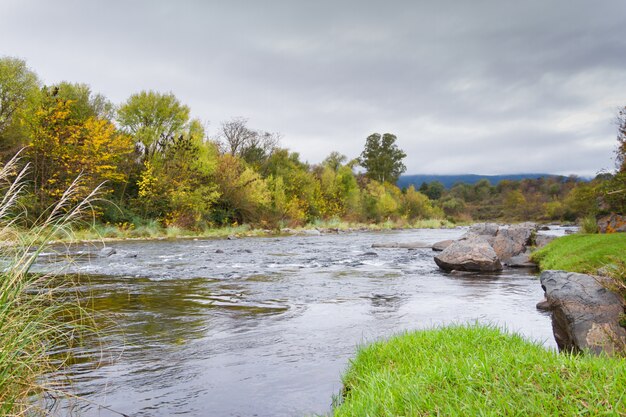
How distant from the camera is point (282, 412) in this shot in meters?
4.35

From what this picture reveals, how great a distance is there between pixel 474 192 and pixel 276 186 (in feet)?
302

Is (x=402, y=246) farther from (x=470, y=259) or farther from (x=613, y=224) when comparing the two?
(x=470, y=259)

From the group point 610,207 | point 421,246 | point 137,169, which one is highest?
point 137,169

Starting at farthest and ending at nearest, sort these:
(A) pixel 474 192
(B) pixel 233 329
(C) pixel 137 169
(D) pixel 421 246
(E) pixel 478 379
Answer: (A) pixel 474 192, (C) pixel 137 169, (D) pixel 421 246, (B) pixel 233 329, (E) pixel 478 379

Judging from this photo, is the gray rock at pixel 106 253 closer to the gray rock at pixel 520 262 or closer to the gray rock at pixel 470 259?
the gray rock at pixel 470 259

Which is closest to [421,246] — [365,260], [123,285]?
[365,260]

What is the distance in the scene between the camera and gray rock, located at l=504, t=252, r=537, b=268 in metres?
17.2

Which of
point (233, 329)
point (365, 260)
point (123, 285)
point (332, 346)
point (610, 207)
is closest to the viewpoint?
point (332, 346)

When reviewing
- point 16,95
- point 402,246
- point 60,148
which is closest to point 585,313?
point 402,246

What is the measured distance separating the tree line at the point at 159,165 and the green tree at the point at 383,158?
3127 centimetres

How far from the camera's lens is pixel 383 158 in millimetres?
96562

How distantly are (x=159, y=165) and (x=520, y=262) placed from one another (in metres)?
28.9

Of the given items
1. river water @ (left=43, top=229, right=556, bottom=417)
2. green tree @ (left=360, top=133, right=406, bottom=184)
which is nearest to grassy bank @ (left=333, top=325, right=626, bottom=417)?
river water @ (left=43, top=229, right=556, bottom=417)

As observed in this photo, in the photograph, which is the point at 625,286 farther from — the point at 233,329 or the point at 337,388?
the point at 233,329
